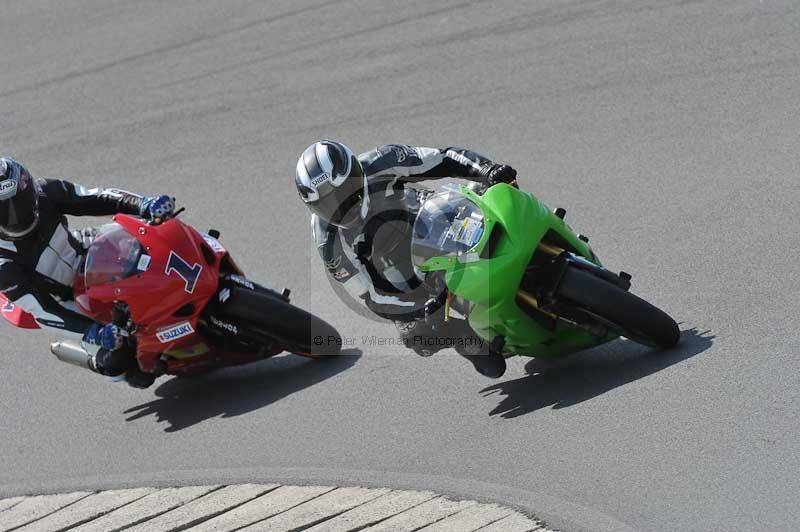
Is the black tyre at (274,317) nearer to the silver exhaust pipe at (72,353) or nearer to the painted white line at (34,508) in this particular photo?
the silver exhaust pipe at (72,353)

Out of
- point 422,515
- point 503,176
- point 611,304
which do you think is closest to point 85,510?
point 422,515

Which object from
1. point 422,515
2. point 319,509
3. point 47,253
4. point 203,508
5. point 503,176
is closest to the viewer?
point 422,515

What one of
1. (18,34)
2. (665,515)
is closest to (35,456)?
(665,515)

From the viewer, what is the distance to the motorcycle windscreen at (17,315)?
8.34 metres

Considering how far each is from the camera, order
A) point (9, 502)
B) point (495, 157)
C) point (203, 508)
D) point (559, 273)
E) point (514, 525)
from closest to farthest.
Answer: point (514, 525) < point (559, 273) < point (203, 508) < point (9, 502) < point (495, 157)

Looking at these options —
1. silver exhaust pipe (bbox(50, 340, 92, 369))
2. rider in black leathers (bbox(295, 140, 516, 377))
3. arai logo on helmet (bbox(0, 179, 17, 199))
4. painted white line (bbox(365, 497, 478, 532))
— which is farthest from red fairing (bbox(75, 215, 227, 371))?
painted white line (bbox(365, 497, 478, 532))

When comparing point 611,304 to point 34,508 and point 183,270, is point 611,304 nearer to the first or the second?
point 183,270

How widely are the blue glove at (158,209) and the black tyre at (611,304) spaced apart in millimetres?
2993

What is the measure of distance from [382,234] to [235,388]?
1859 mm

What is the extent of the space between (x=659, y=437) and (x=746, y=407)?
0.47 metres

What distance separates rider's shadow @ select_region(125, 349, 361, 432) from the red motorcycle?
172 millimetres

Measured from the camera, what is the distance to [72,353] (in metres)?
8.43

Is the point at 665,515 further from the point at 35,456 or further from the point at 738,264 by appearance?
the point at 35,456

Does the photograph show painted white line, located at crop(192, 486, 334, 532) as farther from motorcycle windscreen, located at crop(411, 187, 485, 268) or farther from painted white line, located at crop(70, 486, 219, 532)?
motorcycle windscreen, located at crop(411, 187, 485, 268)
